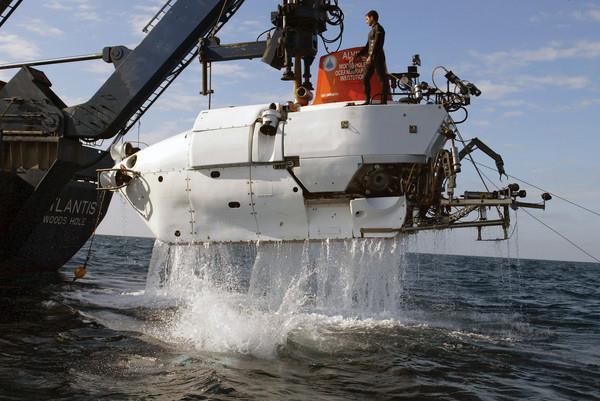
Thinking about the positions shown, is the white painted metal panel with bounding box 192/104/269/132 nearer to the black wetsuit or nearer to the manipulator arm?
the black wetsuit

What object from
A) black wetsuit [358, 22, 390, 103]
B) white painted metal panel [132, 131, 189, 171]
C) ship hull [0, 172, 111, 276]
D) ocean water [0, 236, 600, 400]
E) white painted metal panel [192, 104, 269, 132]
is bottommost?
ocean water [0, 236, 600, 400]

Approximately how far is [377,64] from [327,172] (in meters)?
1.89

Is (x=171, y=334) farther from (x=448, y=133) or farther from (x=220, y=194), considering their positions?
(x=448, y=133)

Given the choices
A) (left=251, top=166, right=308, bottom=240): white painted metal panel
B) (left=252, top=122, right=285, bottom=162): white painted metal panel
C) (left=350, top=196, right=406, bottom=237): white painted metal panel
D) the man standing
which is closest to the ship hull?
(left=251, top=166, right=308, bottom=240): white painted metal panel

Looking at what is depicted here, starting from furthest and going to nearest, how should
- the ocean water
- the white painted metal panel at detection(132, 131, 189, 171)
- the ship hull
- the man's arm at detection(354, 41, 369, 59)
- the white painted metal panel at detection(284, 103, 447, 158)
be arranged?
the ship hull < the white painted metal panel at detection(132, 131, 189, 171) < the man's arm at detection(354, 41, 369, 59) < the white painted metal panel at detection(284, 103, 447, 158) < the ocean water

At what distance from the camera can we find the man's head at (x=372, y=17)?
8461mm

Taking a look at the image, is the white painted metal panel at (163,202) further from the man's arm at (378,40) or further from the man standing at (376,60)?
the man's arm at (378,40)

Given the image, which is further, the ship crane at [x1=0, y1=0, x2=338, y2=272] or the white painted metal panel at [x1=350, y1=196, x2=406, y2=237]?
the ship crane at [x1=0, y1=0, x2=338, y2=272]

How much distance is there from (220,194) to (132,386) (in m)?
3.27

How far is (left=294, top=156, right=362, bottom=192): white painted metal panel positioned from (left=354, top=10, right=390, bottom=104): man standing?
1065mm

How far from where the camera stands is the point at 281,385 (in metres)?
6.72

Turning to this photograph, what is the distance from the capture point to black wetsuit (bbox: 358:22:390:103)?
27.3 feet

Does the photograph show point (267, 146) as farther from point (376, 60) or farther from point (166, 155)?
point (376, 60)

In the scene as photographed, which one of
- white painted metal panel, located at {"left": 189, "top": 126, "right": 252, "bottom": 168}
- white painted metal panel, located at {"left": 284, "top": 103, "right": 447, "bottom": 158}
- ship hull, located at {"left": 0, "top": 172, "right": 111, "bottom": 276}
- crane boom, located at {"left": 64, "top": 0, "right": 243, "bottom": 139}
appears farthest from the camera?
ship hull, located at {"left": 0, "top": 172, "right": 111, "bottom": 276}
